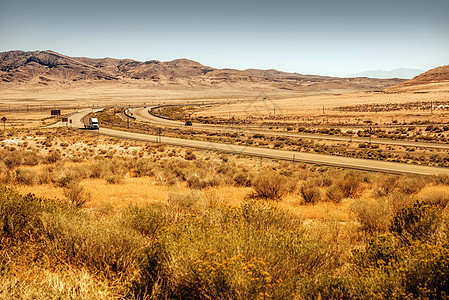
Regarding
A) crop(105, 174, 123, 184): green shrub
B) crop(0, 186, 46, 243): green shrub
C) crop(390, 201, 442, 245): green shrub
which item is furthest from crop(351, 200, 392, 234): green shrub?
crop(105, 174, 123, 184): green shrub

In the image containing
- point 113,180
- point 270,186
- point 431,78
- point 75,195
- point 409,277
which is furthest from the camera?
point 431,78

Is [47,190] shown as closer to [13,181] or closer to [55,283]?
[13,181]

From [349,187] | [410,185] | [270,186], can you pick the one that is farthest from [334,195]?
[410,185]

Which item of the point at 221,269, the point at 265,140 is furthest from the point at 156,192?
the point at 265,140

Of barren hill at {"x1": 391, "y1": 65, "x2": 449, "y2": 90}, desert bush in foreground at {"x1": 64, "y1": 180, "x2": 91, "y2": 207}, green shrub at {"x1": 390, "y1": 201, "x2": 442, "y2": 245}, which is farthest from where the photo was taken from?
barren hill at {"x1": 391, "y1": 65, "x2": 449, "y2": 90}

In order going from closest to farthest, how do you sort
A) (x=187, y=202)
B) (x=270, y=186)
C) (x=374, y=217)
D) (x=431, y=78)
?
(x=374, y=217), (x=187, y=202), (x=270, y=186), (x=431, y=78)

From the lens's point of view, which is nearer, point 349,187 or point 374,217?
point 374,217

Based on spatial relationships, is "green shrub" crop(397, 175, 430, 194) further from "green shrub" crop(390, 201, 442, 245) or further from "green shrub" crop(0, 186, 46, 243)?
"green shrub" crop(0, 186, 46, 243)

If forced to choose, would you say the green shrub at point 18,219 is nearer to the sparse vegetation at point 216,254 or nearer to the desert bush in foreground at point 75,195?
the sparse vegetation at point 216,254

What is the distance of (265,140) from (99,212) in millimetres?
41296

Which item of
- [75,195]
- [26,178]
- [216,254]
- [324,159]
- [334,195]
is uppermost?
[216,254]

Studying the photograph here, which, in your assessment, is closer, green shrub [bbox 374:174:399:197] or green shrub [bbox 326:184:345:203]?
green shrub [bbox 326:184:345:203]

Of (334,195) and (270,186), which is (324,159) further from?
(270,186)

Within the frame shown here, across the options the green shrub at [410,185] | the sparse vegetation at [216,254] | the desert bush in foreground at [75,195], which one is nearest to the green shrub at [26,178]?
the desert bush in foreground at [75,195]
